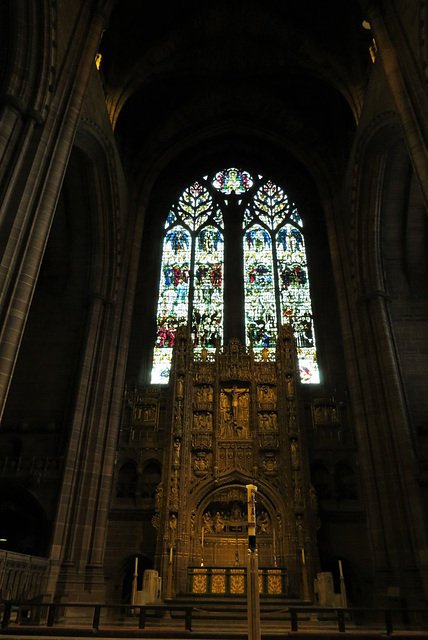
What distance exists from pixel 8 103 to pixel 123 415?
8842 mm

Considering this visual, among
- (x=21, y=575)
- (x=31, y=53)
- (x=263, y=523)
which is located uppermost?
(x=31, y=53)

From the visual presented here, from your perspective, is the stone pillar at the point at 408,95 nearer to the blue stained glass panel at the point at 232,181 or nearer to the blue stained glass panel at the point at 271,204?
the blue stained glass panel at the point at 271,204

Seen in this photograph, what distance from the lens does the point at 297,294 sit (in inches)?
687

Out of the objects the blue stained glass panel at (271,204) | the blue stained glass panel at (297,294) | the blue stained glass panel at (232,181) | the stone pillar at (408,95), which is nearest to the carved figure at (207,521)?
the blue stained glass panel at (297,294)

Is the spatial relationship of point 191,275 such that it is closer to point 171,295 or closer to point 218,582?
point 171,295

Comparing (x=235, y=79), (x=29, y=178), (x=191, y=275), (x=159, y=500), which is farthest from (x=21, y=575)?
(x=235, y=79)

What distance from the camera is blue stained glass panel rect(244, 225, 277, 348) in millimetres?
16516

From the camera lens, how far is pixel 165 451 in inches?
506

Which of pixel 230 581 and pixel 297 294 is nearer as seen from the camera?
pixel 230 581

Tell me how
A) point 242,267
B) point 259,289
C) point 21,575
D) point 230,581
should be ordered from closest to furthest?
point 21,575, point 230,581, point 259,289, point 242,267

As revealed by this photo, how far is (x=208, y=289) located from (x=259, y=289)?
6.13 feet

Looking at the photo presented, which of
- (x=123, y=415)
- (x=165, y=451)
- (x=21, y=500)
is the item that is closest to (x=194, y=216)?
(x=123, y=415)

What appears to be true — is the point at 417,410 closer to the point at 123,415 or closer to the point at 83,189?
the point at 123,415

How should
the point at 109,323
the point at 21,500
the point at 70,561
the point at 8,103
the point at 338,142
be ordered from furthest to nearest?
the point at 338,142, the point at 109,323, the point at 21,500, the point at 70,561, the point at 8,103
